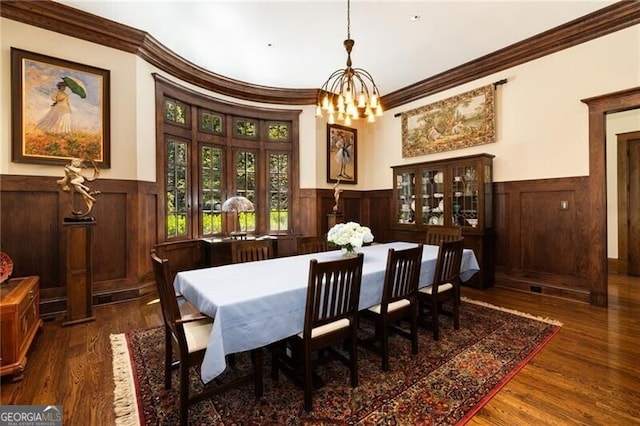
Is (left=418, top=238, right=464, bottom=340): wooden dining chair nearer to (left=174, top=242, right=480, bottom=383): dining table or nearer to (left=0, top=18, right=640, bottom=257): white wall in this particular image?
(left=174, top=242, right=480, bottom=383): dining table

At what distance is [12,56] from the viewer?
3.09 m

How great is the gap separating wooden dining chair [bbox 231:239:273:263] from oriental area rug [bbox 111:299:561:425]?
90cm

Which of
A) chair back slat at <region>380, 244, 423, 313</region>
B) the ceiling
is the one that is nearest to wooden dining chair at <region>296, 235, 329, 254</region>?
chair back slat at <region>380, 244, 423, 313</region>

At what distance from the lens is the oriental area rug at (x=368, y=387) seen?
175 cm

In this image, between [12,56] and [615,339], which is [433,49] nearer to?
[615,339]

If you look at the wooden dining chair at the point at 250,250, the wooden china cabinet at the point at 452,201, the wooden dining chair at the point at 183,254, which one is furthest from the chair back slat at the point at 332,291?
the wooden dining chair at the point at 183,254

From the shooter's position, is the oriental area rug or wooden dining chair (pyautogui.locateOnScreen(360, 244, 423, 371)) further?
wooden dining chair (pyautogui.locateOnScreen(360, 244, 423, 371))

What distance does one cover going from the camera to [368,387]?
2.03m

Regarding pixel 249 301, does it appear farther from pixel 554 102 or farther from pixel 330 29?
pixel 554 102

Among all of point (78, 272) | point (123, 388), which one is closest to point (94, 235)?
point (78, 272)

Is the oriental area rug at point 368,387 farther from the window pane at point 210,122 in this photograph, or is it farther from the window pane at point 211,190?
the window pane at point 210,122

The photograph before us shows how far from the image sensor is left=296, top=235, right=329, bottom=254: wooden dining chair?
3.37 m

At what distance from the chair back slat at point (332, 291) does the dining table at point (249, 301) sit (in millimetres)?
126

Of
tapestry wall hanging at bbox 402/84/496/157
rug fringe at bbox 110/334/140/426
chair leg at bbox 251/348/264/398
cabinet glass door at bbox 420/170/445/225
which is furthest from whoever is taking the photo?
cabinet glass door at bbox 420/170/445/225
